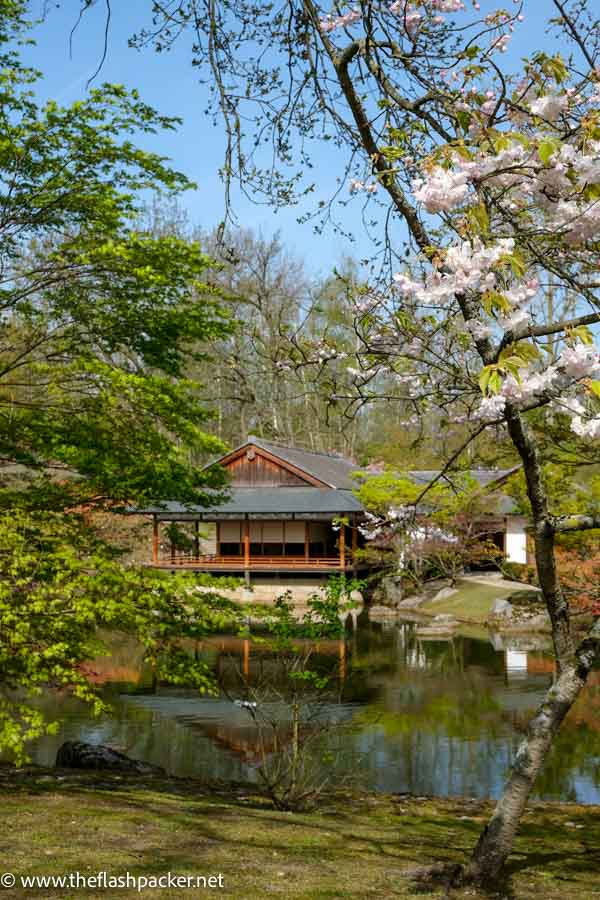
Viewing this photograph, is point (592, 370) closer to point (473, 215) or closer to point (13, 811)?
point (473, 215)

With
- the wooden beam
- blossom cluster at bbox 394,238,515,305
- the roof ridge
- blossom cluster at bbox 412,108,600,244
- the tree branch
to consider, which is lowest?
the tree branch

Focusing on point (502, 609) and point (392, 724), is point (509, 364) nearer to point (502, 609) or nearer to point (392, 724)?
point (392, 724)

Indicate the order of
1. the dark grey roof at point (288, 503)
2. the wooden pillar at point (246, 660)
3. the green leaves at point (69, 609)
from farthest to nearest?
1. the dark grey roof at point (288, 503)
2. the wooden pillar at point (246, 660)
3. the green leaves at point (69, 609)

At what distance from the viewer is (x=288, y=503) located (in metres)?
29.8

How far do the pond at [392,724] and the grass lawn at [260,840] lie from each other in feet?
4.18

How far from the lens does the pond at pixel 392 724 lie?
1034 centimetres

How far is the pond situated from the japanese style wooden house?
421 inches

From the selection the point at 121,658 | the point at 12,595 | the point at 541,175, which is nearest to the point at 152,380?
the point at 12,595

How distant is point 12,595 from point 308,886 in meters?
3.44

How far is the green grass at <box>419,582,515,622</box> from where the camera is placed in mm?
23453

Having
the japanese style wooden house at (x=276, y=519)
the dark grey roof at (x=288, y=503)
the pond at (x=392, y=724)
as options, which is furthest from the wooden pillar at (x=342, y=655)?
the japanese style wooden house at (x=276, y=519)

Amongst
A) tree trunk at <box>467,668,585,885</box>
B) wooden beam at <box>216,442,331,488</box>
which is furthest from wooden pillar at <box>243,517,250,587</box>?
tree trunk at <box>467,668,585,885</box>

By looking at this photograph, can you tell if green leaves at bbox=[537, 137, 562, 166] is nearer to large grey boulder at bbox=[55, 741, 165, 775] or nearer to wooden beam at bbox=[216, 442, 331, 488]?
large grey boulder at bbox=[55, 741, 165, 775]

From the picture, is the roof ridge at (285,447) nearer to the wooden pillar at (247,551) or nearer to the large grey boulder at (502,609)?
the wooden pillar at (247,551)
